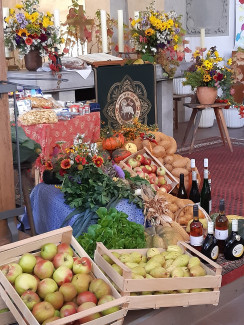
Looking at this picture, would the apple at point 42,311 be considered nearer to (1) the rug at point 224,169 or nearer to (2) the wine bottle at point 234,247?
(2) the wine bottle at point 234,247

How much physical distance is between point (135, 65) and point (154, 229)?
3.28m

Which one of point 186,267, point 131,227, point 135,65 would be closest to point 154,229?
point 131,227

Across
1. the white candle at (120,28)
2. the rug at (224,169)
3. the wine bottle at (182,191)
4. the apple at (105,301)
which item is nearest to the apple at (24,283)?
the apple at (105,301)

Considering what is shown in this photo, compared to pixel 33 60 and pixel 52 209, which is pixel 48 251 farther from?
pixel 33 60

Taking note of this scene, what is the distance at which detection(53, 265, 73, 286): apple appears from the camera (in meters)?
2.16

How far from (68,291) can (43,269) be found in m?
0.15

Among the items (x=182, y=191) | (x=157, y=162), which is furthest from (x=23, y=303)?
(x=157, y=162)

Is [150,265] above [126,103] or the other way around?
the other way around

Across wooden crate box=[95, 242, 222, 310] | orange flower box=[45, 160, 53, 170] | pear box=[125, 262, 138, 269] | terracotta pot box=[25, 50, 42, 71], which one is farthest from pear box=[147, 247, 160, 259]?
terracotta pot box=[25, 50, 42, 71]

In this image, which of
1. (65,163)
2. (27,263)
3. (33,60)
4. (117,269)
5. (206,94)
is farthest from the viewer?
(206,94)

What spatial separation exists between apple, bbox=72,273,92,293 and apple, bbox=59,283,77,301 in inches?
1.2

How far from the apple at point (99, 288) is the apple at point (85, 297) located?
27 mm

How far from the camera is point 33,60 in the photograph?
525 cm

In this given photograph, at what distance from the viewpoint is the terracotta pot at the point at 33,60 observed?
519cm
